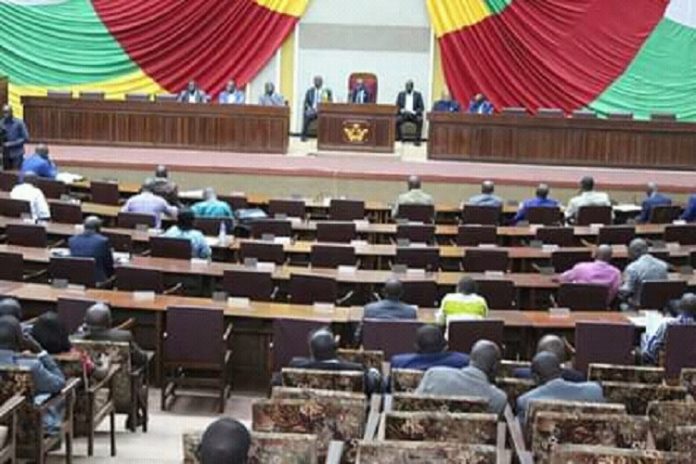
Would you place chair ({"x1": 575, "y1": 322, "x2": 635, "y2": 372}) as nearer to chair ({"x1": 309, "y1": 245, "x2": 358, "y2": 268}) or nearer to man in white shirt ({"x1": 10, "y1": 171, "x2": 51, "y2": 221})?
chair ({"x1": 309, "y1": 245, "x2": 358, "y2": 268})

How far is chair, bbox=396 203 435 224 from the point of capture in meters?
14.3

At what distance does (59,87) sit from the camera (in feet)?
68.7

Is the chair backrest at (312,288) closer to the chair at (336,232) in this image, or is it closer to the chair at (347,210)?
the chair at (336,232)

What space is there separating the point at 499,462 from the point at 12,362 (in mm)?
2698

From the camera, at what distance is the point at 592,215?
14359mm

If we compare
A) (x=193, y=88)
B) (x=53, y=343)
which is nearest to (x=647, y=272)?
(x=53, y=343)

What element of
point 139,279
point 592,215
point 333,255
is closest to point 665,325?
point 333,255

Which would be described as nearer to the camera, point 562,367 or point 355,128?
point 562,367

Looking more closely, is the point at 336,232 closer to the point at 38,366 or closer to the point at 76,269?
the point at 76,269

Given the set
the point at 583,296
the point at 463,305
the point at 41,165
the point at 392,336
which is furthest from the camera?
the point at 41,165

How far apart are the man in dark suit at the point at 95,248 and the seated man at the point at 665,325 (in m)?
4.66

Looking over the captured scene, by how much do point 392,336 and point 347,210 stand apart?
5.67 metres

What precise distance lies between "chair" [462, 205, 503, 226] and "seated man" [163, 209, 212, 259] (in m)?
3.69

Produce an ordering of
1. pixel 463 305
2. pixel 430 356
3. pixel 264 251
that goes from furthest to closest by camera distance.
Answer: pixel 264 251 → pixel 463 305 → pixel 430 356
